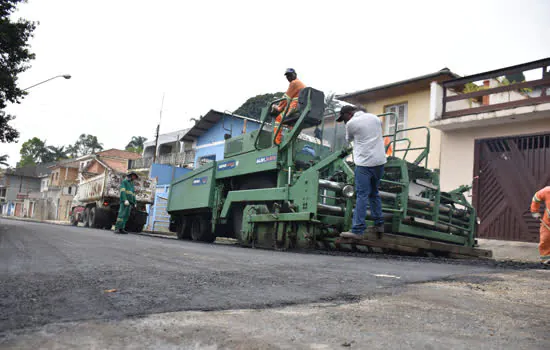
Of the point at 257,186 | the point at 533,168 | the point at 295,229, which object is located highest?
the point at 533,168

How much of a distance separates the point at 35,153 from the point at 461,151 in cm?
8681

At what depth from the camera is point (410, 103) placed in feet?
52.0

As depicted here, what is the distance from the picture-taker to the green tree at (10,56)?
11.4 metres

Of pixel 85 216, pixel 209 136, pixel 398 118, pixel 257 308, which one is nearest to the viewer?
pixel 257 308

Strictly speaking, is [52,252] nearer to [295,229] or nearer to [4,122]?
[295,229]

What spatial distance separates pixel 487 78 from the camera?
1297cm

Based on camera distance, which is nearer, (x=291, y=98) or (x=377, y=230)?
(x=377, y=230)

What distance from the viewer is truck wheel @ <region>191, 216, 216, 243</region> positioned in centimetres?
1041

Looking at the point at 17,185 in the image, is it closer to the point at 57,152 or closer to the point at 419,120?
the point at 57,152

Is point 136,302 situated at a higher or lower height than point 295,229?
lower

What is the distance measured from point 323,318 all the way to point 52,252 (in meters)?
3.82

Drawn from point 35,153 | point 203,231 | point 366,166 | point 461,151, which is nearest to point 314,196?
Result: point 366,166

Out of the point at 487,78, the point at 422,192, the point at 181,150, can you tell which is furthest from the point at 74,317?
the point at 181,150

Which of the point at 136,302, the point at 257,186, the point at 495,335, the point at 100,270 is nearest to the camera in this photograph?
the point at 495,335
